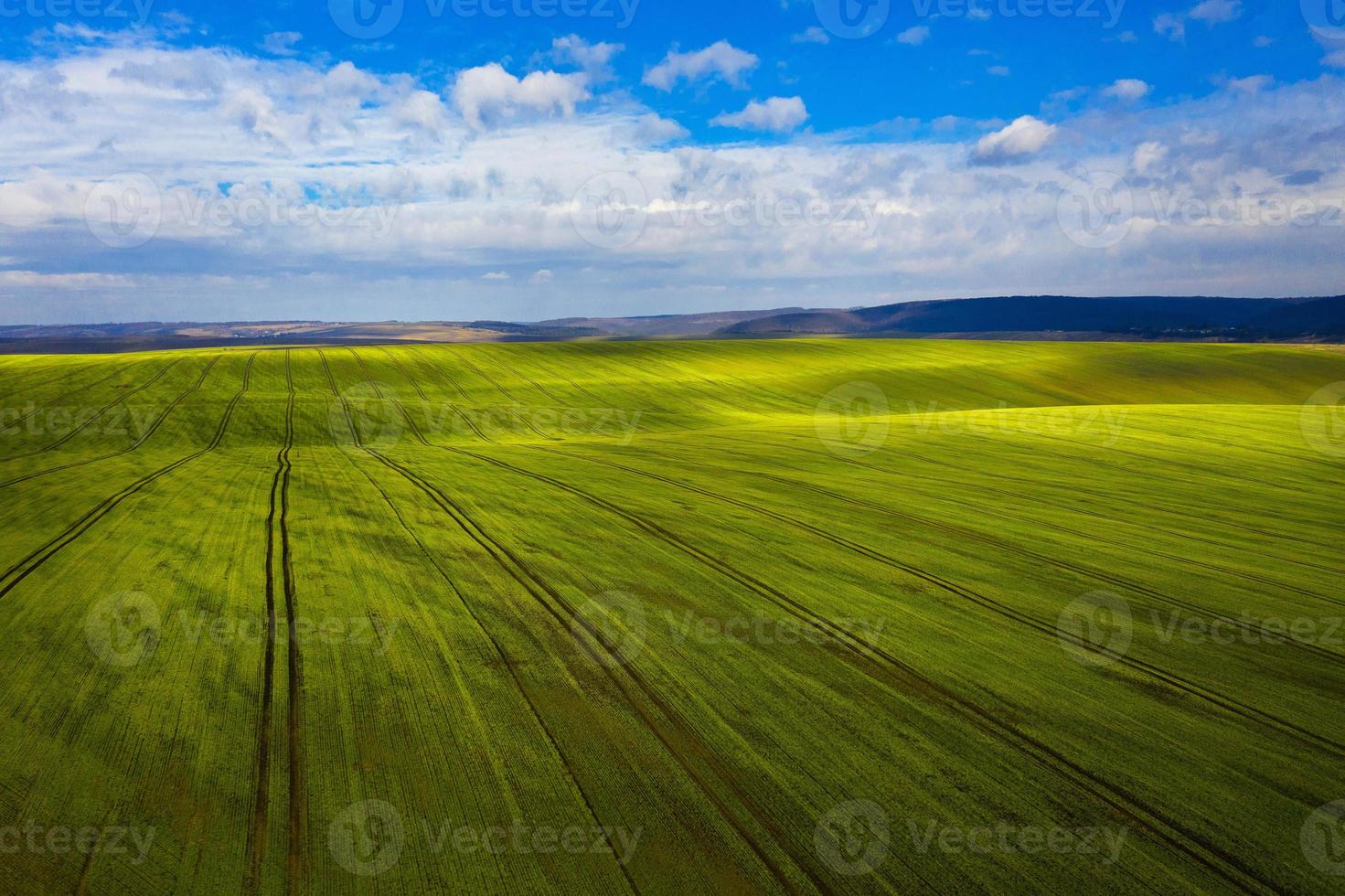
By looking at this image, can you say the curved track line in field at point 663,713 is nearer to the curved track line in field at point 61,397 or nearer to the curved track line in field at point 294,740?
the curved track line in field at point 294,740

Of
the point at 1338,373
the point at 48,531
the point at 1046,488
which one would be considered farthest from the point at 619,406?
the point at 1338,373

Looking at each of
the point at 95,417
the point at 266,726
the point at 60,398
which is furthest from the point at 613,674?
the point at 60,398

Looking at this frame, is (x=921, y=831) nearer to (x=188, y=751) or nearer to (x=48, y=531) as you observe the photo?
(x=188, y=751)

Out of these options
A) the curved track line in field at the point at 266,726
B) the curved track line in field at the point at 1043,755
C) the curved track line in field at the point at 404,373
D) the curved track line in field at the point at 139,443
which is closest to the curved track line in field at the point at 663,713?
the curved track line in field at the point at 1043,755

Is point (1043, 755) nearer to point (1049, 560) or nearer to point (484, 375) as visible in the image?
point (1049, 560)

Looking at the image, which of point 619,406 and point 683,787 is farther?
point 619,406

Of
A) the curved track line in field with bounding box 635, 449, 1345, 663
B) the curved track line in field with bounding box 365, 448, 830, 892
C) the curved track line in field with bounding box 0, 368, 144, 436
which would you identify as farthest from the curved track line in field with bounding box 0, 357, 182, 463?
the curved track line in field with bounding box 635, 449, 1345, 663
